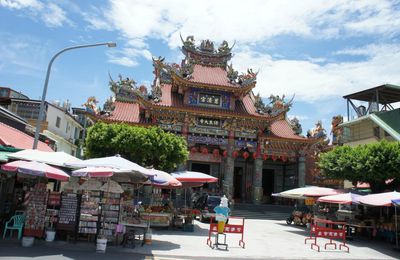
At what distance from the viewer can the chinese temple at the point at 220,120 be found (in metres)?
28.0

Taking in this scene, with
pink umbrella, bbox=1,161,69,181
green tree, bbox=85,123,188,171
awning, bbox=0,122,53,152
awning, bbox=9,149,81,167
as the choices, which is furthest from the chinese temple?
pink umbrella, bbox=1,161,69,181

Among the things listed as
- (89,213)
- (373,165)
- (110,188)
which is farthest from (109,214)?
(373,165)

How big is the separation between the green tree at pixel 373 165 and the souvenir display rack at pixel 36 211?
14029 mm

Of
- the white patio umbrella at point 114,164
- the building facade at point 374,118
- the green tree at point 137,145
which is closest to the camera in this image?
the white patio umbrella at point 114,164

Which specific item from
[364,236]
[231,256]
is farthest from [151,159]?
[364,236]

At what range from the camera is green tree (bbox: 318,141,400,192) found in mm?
→ 17172

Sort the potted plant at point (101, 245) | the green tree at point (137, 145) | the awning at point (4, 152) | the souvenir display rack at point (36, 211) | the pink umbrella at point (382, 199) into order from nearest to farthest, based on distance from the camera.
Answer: the potted plant at point (101, 245)
the souvenir display rack at point (36, 211)
the awning at point (4, 152)
the pink umbrella at point (382, 199)
the green tree at point (137, 145)

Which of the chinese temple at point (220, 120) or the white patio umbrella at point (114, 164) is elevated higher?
the chinese temple at point (220, 120)

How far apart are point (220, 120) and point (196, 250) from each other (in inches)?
704

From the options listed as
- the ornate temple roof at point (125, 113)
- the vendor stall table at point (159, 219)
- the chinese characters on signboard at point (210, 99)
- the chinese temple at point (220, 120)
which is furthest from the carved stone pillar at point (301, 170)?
the vendor stall table at point (159, 219)

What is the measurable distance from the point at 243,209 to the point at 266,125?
6997 mm

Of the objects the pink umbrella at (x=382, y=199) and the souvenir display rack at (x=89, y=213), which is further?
the pink umbrella at (x=382, y=199)

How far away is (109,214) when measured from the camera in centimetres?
1142

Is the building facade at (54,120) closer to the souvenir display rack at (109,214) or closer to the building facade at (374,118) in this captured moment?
the souvenir display rack at (109,214)
